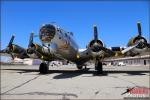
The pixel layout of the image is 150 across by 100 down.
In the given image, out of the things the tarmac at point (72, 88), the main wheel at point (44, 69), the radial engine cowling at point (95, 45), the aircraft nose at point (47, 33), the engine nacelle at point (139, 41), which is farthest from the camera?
the main wheel at point (44, 69)

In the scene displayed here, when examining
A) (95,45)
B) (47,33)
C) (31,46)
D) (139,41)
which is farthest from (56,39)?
(139,41)

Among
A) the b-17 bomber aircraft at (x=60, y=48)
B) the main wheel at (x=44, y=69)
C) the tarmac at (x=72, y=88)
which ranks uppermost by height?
the b-17 bomber aircraft at (x=60, y=48)

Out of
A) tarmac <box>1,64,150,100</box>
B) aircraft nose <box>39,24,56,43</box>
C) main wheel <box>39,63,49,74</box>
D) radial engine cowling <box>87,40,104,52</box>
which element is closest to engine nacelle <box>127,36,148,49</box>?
radial engine cowling <box>87,40,104,52</box>

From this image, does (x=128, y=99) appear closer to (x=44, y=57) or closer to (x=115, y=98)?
(x=115, y=98)

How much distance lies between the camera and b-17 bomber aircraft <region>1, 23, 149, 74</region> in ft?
65.8

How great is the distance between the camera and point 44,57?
26078 mm

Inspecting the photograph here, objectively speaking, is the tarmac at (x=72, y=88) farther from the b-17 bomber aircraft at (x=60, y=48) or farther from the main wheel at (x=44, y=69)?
the main wheel at (x=44, y=69)

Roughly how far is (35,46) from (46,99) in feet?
53.1

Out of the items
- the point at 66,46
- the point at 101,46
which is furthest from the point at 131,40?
the point at 66,46

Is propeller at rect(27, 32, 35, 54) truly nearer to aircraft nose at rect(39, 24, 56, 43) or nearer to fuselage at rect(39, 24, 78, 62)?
fuselage at rect(39, 24, 78, 62)

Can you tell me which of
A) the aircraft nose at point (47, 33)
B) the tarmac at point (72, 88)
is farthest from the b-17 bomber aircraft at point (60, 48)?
the tarmac at point (72, 88)

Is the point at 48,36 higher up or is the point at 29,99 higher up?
the point at 48,36

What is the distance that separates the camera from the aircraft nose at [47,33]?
1975 centimetres

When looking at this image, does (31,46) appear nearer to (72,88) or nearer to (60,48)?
(60,48)
